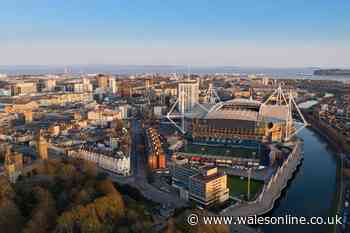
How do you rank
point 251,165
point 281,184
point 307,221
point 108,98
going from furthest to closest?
point 108,98 < point 251,165 < point 281,184 < point 307,221

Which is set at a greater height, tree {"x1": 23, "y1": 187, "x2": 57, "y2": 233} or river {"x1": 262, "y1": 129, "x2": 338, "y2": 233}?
tree {"x1": 23, "y1": 187, "x2": 57, "y2": 233}

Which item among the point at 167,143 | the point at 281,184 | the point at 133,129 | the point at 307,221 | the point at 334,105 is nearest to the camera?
the point at 307,221

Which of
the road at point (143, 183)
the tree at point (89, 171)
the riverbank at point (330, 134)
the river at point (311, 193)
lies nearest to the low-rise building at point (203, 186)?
the road at point (143, 183)

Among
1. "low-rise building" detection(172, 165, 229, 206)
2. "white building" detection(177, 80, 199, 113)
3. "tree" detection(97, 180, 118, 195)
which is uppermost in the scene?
"white building" detection(177, 80, 199, 113)

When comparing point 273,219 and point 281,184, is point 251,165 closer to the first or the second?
point 281,184

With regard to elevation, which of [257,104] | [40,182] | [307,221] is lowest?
[307,221]

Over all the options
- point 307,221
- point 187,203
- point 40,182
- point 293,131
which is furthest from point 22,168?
point 293,131

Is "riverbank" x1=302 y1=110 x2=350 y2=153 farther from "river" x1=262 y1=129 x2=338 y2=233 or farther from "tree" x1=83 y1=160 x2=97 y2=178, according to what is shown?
"tree" x1=83 y1=160 x2=97 y2=178

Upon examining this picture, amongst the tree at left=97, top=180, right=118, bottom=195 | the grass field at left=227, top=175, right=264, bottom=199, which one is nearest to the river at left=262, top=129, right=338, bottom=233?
the grass field at left=227, top=175, right=264, bottom=199
